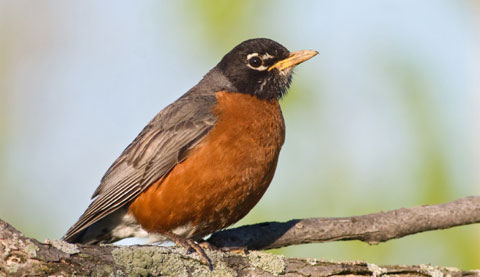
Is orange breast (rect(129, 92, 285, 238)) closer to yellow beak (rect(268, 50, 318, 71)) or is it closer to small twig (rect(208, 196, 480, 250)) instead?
small twig (rect(208, 196, 480, 250))

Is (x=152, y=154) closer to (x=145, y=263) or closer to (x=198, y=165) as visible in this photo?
(x=198, y=165)

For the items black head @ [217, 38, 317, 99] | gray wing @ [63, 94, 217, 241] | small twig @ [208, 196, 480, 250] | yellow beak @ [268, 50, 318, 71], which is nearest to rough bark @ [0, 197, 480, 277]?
small twig @ [208, 196, 480, 250]

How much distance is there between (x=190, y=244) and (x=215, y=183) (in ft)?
1.92

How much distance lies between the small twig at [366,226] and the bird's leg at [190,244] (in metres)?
0.49

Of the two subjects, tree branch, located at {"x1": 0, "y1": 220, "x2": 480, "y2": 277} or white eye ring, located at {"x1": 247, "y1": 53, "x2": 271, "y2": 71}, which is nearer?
tree branch, located at {"x1": 0, "y1": 220, "x2": 480, "y2": 277}

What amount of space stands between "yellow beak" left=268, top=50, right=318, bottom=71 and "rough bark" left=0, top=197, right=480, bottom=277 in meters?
1.69

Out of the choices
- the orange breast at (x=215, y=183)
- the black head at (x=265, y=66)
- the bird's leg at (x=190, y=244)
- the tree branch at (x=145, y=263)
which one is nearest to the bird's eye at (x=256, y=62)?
Result: the black head at (x=265, y=66)

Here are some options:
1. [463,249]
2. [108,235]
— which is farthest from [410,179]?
[108,235]

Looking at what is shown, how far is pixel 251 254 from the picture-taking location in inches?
181

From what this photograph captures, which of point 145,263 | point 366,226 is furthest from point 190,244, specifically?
point 366,226

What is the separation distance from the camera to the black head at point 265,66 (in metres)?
6.34

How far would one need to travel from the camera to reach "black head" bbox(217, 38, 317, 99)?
6.34m

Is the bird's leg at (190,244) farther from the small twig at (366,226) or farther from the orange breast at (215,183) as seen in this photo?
the small twig at (366,226)

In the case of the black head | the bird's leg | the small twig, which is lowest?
the small twig
